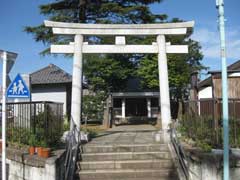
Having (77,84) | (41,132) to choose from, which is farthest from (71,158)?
(77,84)

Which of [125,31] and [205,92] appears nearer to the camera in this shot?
[125,31]

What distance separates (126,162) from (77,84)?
11.8 ft

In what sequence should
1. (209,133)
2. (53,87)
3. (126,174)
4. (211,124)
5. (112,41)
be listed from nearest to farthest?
1. (126,174)
2. (209,133)
3. (211,124)
4. (112,41)
5. (53,87)

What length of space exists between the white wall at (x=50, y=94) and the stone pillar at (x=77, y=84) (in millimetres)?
13645

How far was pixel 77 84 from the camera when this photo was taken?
1059 centimetres

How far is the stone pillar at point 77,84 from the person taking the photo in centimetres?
1044

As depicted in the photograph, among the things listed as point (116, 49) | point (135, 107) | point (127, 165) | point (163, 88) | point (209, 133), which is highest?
point (116, 49)

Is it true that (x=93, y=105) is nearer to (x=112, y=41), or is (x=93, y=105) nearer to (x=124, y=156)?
(x=112, y=41)

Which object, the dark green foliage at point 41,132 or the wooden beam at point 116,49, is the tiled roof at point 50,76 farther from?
the dark green foliage at point 41,132

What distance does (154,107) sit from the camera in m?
28.4

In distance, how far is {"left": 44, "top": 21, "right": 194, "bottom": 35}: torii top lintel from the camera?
35.4ft

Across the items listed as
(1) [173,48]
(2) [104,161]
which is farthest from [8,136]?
(1) [173,48]

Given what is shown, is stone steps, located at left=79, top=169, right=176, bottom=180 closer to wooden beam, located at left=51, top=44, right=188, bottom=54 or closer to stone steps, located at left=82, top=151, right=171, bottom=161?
stone steps, located at left=82, top=151, right=171, bottom=161

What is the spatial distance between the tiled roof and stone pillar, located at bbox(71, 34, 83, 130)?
42.2ft
